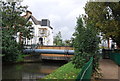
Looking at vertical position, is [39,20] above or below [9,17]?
above

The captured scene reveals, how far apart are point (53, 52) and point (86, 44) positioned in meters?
15.9

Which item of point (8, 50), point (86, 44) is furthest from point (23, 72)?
point (86, 44)

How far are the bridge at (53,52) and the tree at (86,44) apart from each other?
1459 centimetres

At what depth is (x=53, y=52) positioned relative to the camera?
24.2m

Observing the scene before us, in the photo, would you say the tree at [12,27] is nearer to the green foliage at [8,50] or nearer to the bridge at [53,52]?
the green foliage at [8,50]

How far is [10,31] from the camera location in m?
21.3

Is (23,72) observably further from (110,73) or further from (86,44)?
(86,44)

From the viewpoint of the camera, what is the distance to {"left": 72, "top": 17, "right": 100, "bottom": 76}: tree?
851cm

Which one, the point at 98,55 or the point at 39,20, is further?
the point at 39,20

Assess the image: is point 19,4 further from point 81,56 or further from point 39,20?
point 39,20

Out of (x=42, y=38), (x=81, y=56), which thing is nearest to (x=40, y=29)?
(x=42, y=38)

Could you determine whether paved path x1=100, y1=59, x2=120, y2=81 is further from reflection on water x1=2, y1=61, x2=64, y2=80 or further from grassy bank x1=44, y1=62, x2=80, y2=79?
reflection on water x1=2, y1=61, x2=64, y2=80

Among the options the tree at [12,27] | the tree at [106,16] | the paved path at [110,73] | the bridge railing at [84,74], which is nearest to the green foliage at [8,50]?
the tree at [12,27]

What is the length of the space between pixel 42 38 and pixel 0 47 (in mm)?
29001
